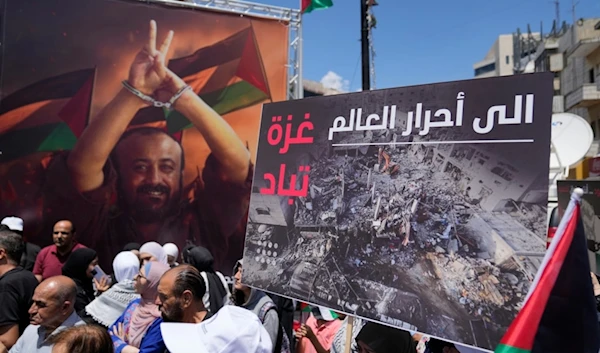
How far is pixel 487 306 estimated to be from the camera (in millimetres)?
1689

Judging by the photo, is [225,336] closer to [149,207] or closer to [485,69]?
[149,207]

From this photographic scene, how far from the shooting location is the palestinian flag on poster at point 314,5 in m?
7.16

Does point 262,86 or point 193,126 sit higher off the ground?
point 262,86

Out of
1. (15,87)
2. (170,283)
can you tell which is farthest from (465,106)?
(15,87)

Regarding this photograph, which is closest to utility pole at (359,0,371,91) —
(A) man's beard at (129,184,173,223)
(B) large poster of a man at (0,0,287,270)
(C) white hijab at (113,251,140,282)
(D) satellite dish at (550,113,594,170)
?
(B) large poster of a man at (0,0,287,270)

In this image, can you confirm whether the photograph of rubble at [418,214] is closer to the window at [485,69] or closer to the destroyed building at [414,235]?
the destroyed building at [414,235]

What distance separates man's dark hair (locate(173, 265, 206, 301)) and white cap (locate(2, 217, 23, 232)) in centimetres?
388

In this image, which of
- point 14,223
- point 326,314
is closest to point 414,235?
point 326,314

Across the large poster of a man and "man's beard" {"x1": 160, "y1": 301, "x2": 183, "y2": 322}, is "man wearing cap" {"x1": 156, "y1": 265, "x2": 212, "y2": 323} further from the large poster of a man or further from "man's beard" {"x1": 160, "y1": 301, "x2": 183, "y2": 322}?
the large poster of a man

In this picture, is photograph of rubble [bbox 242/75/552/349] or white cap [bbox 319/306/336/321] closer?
photograph of rubble [bbox 242/75/552/349]

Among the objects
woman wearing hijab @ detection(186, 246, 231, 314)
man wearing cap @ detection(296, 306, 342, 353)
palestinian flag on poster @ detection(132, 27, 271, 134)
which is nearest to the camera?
man wearing cap @ detection(296, 306, 342, 353)

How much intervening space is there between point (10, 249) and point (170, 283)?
1634 millimetres

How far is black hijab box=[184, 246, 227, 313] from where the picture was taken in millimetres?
3523

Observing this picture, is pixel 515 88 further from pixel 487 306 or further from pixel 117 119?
pixel 117 119
